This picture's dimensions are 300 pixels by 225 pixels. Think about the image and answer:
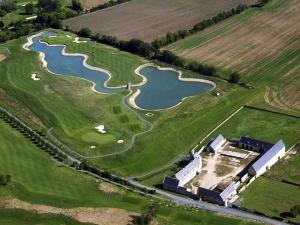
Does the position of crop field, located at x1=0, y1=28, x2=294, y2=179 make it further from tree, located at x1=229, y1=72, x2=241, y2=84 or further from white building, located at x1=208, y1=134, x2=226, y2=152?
white building, located at x1=208, y1=134, x2=226, y2=152

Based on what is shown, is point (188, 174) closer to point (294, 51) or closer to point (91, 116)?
point (91, 116)

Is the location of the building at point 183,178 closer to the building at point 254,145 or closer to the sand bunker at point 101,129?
the building at point 254,145

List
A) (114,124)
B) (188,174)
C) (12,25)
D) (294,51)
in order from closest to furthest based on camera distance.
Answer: (188,174) → (114,124) → (294,51) → (12,25)

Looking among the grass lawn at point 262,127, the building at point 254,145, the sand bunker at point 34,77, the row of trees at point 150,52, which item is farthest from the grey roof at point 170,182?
the sand bunker at point 34,77

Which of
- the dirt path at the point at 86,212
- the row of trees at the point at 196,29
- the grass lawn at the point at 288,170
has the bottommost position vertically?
the grass lawn at the point at 288,170

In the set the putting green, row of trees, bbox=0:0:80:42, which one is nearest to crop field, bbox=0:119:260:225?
A: the putting green

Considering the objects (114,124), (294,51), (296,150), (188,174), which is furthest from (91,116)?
(294,51)

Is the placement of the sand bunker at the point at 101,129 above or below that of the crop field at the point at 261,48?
below
